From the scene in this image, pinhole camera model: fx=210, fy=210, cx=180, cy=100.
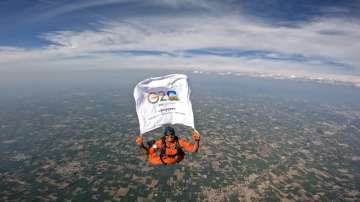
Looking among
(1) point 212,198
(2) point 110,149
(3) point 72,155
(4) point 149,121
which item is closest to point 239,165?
(1) point 212,198

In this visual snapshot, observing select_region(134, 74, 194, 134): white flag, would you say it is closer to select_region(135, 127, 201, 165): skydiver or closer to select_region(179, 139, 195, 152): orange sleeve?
select_region(135, 127, 201, 165): skydiver

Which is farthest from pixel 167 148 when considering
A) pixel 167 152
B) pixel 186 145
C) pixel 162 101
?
pixel 162 101

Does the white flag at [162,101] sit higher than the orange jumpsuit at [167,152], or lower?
higher

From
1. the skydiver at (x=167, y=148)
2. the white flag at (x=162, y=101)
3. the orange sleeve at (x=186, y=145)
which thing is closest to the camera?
the white flag at (x=162, y=101)

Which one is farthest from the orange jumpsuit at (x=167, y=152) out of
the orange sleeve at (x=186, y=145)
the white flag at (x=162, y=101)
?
the white flag at (x=162, y=101)

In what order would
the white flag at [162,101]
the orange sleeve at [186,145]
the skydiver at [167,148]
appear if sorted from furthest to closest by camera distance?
the orange sleeve at [186,145] < the skydiver at [167,148] < the white flag at [162,101]

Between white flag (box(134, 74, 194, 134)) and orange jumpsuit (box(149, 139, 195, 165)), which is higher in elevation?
white flag (box(134, 74, 194, 134))

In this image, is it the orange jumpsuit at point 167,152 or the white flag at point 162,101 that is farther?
the orange jumpsuit at point 167,152

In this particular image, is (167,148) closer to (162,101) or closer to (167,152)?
(167,152)

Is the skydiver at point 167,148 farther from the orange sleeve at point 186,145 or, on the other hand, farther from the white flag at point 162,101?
the white flag at point 162,101

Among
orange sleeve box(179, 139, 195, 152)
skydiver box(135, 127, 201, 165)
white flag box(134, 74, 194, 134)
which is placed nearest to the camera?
white flag box(134, 74, 194, 134)

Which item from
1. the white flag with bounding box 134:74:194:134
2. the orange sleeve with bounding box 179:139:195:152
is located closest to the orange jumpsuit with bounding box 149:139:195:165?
the orange sleeve with bounding box 179:139:195:152
